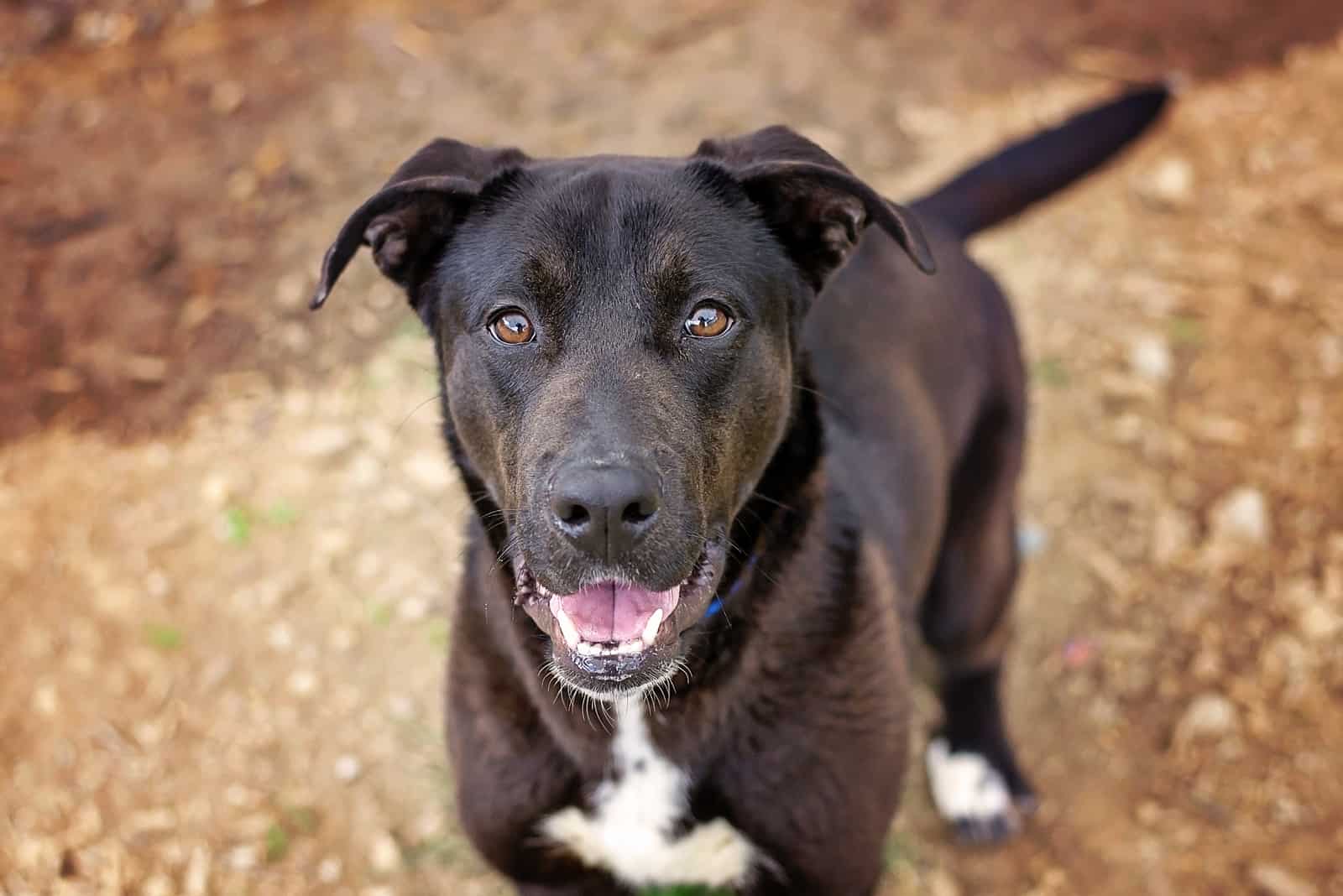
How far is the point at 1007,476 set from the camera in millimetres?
3850

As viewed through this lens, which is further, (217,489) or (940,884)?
(217,489)

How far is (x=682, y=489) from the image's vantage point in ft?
7.27

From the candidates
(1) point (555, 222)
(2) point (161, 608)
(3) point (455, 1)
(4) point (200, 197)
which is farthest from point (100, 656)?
(3) point (455, 1)

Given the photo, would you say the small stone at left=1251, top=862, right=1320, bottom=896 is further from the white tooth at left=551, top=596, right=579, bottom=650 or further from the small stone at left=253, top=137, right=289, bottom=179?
the small stone at left=253, top=137, right=289, bottom=179

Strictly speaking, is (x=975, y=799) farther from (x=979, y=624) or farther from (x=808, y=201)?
(x=808, y=201)

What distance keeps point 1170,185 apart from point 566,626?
457 cm

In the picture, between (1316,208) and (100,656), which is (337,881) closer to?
(100,656)

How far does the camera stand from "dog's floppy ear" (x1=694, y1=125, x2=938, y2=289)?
236cm

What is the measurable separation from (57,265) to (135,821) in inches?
101

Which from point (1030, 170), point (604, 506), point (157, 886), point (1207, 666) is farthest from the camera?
point (1207, 666)

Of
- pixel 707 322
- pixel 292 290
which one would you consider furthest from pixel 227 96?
pixel 707 322

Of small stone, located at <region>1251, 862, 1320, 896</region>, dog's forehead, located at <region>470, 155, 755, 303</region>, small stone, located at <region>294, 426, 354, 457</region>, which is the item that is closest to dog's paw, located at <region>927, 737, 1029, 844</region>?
small stone, located at <region>1251, 862, 1320, 896</region>

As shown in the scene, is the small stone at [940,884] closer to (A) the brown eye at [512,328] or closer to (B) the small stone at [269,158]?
(A) the brown eye at [512,328]

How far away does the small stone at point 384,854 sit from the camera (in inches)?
145
